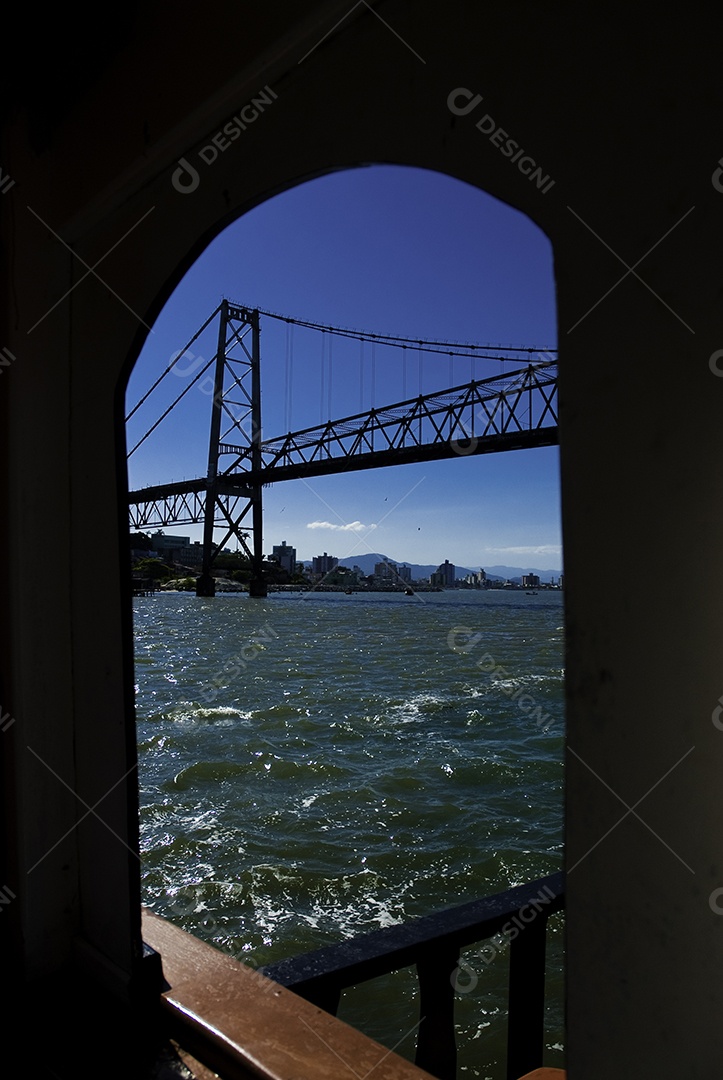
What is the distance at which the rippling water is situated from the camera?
257cm

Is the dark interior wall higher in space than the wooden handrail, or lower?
higher

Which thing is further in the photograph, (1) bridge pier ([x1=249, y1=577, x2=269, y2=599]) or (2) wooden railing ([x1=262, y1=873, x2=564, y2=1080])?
(1) bridge pier ([x1=249, y1=577, x2=269, y2=599])

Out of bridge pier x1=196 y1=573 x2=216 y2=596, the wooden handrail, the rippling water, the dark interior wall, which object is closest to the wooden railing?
the wooden handrail

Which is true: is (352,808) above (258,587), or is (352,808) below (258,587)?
below

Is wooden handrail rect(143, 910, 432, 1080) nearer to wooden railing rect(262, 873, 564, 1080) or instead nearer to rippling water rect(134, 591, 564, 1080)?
wooden railing rect(262, 873, 564, 1080)

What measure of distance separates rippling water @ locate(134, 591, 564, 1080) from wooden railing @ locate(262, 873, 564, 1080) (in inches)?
45.2

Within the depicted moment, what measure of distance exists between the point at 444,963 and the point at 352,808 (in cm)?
327

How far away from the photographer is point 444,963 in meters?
0.91
